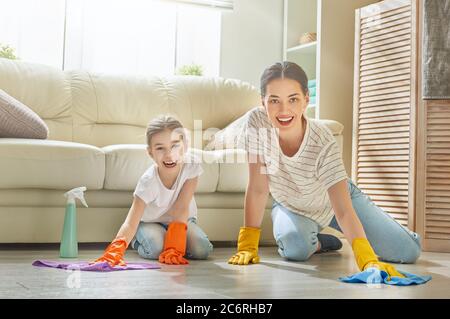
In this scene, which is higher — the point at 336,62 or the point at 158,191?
the point at 336,62

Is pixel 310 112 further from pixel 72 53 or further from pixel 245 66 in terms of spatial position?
pixel 72 53

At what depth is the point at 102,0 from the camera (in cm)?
391

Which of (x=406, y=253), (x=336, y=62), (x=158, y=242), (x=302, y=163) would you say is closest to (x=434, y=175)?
(x=406, y=253)

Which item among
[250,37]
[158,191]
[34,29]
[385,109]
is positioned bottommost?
[158,191]

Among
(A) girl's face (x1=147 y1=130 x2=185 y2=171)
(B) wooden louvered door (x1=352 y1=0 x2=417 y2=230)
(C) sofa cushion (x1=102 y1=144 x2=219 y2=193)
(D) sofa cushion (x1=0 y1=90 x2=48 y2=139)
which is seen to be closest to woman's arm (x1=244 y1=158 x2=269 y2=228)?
(A) girl's face (x1=147 y1=130 x2=185 y2=171)

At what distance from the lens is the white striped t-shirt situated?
2117 millimetres

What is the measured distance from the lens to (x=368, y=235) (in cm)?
246

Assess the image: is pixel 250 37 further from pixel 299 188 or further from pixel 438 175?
pixel 299 188

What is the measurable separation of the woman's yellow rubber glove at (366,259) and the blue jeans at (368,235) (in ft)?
1.48

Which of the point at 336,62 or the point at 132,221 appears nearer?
the point at 132,221

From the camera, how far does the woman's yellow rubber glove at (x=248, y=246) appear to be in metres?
2.16

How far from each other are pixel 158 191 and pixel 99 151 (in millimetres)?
348
